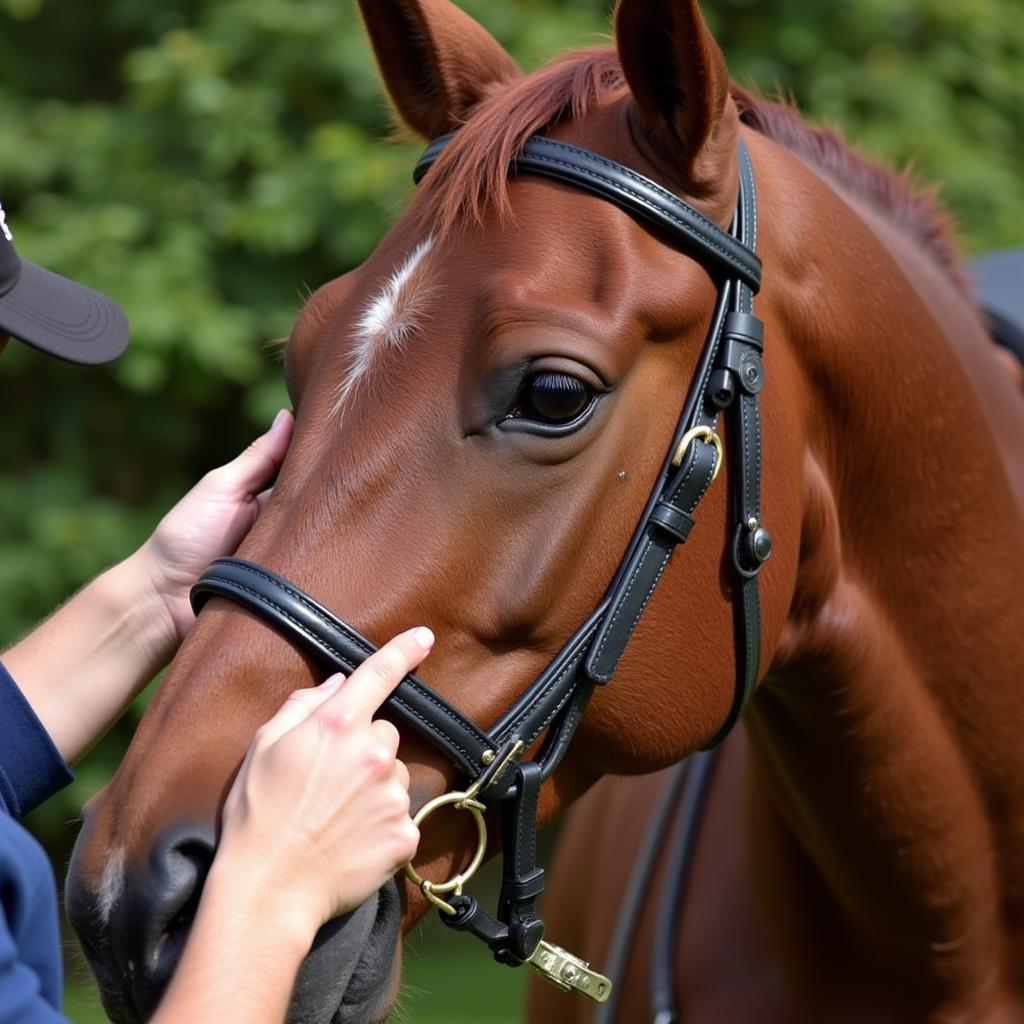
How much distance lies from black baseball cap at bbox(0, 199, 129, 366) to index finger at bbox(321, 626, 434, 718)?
2.36ft

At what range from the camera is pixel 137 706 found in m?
5.79

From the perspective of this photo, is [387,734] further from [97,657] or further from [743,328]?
[97,657]

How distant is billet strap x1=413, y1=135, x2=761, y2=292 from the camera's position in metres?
1.84

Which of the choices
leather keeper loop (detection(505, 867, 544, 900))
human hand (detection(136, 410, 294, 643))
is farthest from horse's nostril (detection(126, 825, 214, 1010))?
human hand (detection(136, 410, 294, 643))

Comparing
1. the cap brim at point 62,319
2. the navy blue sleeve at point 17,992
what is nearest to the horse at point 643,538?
the navy blue sleeve at point 17,992

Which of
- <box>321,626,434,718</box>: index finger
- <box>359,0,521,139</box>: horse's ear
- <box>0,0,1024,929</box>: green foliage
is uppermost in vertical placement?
<box>359,0,521,139</box>: horse's ear

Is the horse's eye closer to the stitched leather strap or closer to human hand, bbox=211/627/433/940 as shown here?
the stitched leather strap

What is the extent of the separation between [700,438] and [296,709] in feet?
2.18

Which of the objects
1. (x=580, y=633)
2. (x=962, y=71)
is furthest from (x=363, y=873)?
(x=962, y=71)

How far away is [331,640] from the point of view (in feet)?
5.32

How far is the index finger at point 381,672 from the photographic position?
1.56m

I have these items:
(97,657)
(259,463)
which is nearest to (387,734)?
(259,463)

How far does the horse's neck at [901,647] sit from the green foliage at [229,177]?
3709mm

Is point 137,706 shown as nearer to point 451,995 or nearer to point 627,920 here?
point 451,995
